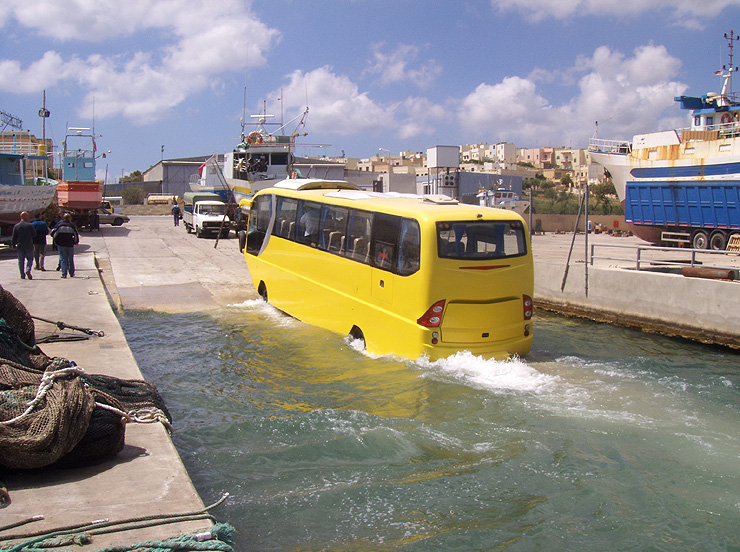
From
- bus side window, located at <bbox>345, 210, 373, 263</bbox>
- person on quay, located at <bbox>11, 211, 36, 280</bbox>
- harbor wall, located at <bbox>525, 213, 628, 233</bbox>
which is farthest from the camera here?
harbor wall, located at <bbox>525, 213, 628, 233</bbox>

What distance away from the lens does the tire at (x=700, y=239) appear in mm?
24344

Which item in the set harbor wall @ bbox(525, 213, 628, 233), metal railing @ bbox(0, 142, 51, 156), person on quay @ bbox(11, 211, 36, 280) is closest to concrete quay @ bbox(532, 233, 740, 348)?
person on quay @ bbox(11, 211, 36, 280)

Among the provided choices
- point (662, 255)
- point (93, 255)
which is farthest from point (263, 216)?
point (662, 255)

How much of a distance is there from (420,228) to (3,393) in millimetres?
5636

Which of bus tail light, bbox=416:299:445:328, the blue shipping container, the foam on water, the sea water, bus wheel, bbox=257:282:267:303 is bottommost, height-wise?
the sea water

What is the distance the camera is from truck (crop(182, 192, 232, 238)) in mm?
29953

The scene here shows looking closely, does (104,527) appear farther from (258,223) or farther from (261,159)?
(261,159)

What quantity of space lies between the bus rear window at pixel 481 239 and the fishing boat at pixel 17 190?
20027mm

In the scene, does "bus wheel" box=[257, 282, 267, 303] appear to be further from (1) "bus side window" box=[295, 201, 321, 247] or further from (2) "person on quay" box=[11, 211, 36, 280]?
(2) "person on quay" box=[11, 211, 36, 280]

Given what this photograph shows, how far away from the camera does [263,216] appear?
49.0 feet

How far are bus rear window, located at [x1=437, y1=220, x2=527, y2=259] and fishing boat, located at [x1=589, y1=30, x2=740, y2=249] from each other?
17225 millimetres

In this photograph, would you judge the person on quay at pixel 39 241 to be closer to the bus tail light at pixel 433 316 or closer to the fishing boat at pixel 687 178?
the bus tail light at pixel 433 316

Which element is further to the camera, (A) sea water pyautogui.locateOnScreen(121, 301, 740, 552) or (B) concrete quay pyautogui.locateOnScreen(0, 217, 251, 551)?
(A) sea water pyautogui.locateOnScreen(121, 301, 740, 552)

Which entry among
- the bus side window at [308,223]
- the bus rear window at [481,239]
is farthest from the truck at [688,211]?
the bus rear window at [481,239]
